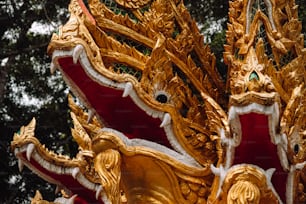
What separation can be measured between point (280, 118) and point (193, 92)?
762 millimetres

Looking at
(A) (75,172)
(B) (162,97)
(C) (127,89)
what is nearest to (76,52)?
(C) (127,89)

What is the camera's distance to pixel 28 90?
6730mm

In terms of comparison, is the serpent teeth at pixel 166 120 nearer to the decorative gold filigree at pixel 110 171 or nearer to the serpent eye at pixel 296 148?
the decorative gold filigree at pixel 110 171

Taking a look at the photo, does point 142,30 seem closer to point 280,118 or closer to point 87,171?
point 87,171

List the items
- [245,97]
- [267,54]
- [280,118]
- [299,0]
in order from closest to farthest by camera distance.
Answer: [245,97], [280,118], [267,54], [299,0]

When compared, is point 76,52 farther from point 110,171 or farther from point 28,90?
point 28,90

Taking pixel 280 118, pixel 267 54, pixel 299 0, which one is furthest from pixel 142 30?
pixel 299 0

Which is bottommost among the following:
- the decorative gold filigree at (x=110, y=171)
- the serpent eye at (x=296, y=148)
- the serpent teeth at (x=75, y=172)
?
the decorative gold filigree at (x=110, y=171)

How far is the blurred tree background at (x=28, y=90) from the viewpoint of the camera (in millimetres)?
6352

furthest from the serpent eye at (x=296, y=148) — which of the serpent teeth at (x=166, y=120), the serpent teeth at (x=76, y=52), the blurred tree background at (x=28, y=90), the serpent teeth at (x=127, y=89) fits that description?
the blurred tree background at (x=28, y=90)

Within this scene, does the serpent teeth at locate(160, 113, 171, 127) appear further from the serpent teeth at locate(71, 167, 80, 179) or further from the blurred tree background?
the blurred tree background

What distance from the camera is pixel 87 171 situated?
3385mm

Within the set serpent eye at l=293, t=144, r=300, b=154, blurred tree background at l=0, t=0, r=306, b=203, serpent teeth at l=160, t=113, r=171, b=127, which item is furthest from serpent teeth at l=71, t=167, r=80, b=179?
blurred tree background at l=0, t=0, r=306, b=203

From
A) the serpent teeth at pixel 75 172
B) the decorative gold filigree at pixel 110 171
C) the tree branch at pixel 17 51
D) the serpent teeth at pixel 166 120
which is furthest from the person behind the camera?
the tree branch at pixel 17 51
